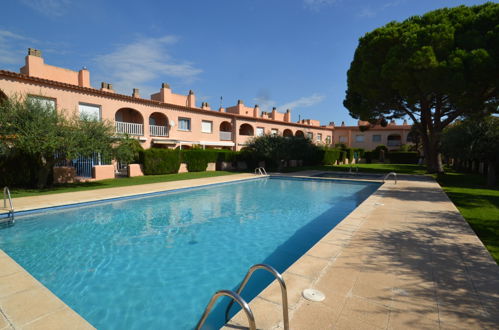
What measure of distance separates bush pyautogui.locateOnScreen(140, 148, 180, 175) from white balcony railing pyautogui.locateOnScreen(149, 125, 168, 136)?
389 centimetres

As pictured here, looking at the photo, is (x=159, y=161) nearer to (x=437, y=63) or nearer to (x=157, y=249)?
(x=157, y=249)

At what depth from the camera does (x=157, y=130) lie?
24.0 meters

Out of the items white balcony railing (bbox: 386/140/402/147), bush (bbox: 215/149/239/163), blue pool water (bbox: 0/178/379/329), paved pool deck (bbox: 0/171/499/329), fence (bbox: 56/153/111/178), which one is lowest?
blue pool water (bbox: 0/178/379/329)

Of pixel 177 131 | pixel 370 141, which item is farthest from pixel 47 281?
pixel 370 141

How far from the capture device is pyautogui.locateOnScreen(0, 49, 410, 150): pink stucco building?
1656 centimetres

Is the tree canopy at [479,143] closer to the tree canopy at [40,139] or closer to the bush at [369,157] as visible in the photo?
the tree canopy at [40,139]

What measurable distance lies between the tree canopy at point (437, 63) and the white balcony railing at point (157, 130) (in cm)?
1771

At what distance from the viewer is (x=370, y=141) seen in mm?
47656

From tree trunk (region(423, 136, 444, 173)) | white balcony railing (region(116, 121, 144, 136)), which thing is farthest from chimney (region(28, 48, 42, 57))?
tree trunk (region(423, 136, 444, 173))

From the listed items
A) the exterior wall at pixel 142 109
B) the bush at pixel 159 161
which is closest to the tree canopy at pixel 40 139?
the exterior wall at pixel 142 109

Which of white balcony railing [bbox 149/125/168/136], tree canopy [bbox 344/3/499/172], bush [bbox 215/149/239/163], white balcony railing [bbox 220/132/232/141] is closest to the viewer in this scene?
tree canopy [bbox 344/3/499/172]

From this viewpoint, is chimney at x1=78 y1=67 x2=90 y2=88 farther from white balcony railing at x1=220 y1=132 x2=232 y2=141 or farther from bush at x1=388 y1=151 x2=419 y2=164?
bush at x1=388 y1=151 x2=419 y2=164

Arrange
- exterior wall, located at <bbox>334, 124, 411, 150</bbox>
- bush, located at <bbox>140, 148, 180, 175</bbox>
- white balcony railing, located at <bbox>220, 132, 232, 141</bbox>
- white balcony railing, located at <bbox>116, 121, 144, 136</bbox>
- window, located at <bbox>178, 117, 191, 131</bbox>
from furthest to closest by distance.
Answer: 1. exterior wall, located at <bbox>334, 124, 411, 150</bbox>
2. white balcony railing, located at <bbox>220, 132, 232, 141</bbox>
3. window, located at <bbox>178, 117, 191, 131</bbox>
4. white balcony railing, located at <bbox>116, 121, 144, 136</bbox>
5. bush, located at <bbox>140, 148, 180, 175</bbox>

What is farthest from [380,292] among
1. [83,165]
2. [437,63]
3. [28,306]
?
[83,165]
